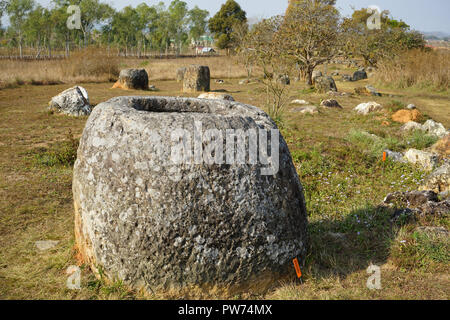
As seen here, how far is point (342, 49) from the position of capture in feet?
63.9

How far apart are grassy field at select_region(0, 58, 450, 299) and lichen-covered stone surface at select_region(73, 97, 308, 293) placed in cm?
24

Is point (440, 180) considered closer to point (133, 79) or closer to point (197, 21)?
point (133, 79)

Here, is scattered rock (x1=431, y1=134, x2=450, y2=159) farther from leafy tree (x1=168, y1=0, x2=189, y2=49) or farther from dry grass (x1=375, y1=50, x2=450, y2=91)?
leafy tree (x1=168, y1=0, x2=189, y2=49)

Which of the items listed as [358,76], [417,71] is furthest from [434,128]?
[358,76]

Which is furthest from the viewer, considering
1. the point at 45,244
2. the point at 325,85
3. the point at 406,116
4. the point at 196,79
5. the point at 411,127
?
the point at 196,79

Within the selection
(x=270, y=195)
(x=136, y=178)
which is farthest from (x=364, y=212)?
(x=136, y=178)

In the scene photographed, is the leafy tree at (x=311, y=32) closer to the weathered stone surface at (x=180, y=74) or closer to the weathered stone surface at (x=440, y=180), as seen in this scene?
the weathered stone surface at (x=180, y=74)

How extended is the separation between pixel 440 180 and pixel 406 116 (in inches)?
242

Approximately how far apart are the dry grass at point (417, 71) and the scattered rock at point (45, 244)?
19330 mm

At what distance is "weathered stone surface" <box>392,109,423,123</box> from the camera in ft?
36.4

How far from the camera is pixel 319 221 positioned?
15.1 feet

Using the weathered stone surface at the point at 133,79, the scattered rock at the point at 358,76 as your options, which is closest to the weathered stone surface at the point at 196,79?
the weathered stone surface at the point at 133,79

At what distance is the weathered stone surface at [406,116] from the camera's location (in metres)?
11.1
